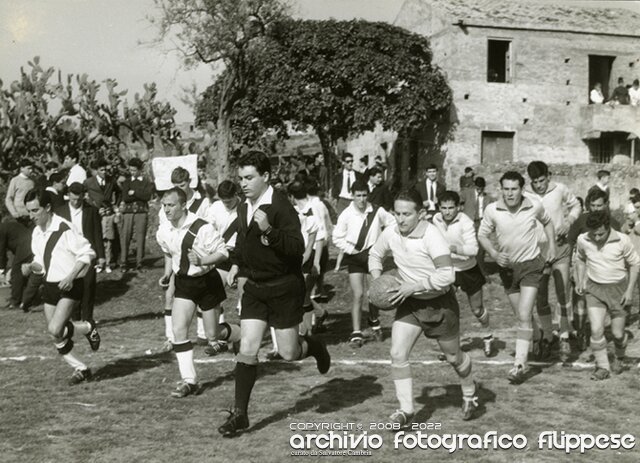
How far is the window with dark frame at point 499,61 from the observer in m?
30.9

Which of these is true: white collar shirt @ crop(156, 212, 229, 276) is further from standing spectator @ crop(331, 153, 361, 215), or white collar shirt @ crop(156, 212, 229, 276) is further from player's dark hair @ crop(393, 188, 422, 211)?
standing spectator @ crop(331, 153, 361, 215)

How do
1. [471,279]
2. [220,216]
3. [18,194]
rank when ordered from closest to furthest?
1. [471,279]
2. [220,216]
3. [18,194]

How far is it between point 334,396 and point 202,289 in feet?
5.40

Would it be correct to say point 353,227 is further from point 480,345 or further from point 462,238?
point 480,345

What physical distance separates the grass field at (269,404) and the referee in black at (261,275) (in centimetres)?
52

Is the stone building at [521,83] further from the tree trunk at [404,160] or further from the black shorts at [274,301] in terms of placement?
the black shorts at [274,301]

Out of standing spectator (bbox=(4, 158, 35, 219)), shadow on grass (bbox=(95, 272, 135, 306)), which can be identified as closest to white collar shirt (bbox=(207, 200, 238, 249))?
shadow on grass (bbox=(95, 272, 135, 306))

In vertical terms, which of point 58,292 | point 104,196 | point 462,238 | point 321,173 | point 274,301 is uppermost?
point 321,173

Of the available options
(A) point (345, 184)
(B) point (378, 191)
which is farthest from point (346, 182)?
(B) point (378, 191)

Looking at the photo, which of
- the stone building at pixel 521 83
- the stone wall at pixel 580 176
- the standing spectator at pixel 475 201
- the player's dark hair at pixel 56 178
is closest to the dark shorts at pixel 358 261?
the player's dark hair at pixel 56 178

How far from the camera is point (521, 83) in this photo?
3081cm

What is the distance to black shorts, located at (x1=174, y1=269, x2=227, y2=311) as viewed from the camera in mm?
7785

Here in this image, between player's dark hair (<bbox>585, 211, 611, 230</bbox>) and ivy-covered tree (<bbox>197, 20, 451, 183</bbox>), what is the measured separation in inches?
783

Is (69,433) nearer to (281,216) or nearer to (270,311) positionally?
(270,311)
